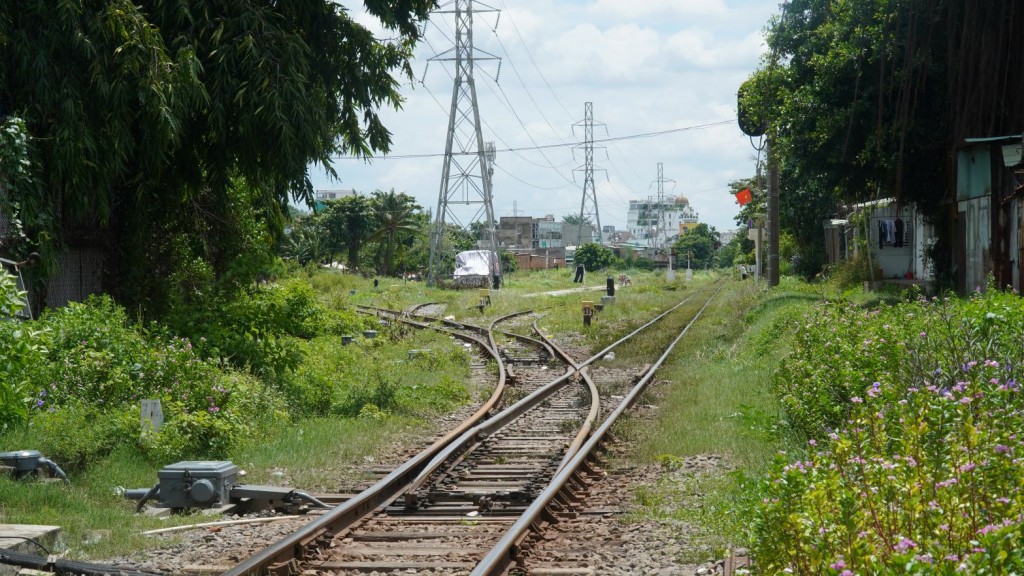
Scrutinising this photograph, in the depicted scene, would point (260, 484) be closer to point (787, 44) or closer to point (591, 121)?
point (787, 44)

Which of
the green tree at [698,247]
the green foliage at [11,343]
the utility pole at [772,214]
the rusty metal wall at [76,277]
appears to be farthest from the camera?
the green tree at [698,247]

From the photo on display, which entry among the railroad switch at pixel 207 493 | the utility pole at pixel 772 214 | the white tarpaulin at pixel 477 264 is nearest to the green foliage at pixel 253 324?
the railroad switch at pixel 207 493

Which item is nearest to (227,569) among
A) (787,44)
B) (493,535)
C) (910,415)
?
(493,535)

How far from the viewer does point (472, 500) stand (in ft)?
29.3

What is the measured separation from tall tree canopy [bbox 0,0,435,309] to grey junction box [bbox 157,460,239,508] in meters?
4.63

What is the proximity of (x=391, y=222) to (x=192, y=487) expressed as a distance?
75.5 m

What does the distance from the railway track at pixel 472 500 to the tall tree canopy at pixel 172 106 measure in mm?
4942

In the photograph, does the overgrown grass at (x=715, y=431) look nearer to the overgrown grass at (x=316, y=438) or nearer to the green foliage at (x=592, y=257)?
the overgrown grass at (x=316, y=438)

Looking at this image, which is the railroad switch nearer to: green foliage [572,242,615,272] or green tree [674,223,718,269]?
green foliage [572,242,615,272]

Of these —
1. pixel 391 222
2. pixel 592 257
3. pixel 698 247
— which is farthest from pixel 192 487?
pixel 698 247

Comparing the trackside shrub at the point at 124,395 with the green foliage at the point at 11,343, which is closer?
the green foliage at the point at 11,343

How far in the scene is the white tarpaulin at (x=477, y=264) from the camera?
5662cm

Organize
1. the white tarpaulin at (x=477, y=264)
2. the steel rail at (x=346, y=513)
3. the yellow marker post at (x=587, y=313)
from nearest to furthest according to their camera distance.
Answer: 1. the steel rail at (x=346, y=513)
2. the yellow marker post at (x=587, y=313)
3. the white tarpaulin at (x=477, y=264)

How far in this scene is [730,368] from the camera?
17.6 m
